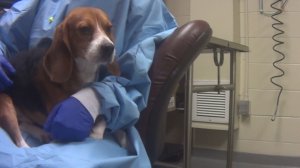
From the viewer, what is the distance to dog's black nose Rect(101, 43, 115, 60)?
1057mm

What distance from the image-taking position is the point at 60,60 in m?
1.06

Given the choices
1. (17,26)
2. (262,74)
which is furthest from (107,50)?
(262,74)


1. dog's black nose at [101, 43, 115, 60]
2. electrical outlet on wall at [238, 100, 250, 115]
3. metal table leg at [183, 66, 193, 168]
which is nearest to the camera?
dog's black nose at [101, 43, 115, 60]

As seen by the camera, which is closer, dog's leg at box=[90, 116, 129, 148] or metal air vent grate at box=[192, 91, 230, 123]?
dog's leg at box=[90, 116, 129, 148]

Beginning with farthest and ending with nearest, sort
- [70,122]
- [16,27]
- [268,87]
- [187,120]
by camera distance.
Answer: [268,87] < [187,120] < [16,27] < [70,122]

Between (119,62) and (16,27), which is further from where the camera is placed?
(16,27)

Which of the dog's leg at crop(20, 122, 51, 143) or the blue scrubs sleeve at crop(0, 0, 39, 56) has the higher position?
the blue scrubs sleeve at crop(0, 0, 39, 56)

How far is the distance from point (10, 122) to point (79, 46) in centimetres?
28

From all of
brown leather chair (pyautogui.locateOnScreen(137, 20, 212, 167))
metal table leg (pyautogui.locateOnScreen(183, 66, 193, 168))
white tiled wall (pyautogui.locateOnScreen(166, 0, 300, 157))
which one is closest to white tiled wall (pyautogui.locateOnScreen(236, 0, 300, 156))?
white tiled wall (pyautogui.locateOnScreen(166, 0, 300, 157))

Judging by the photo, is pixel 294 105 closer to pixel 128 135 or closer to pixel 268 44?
pixel 268 44

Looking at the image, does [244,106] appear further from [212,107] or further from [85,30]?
[85,30]

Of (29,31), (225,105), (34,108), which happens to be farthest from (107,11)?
(225,105)

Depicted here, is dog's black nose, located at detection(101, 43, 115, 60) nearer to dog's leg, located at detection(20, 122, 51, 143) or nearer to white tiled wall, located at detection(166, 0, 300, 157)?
dog's leg, located at detection(20, 122, 51, 143)

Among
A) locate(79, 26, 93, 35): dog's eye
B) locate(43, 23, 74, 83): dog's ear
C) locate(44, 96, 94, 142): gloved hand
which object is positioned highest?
locate(79, 26, 93, 35): dog's eye
